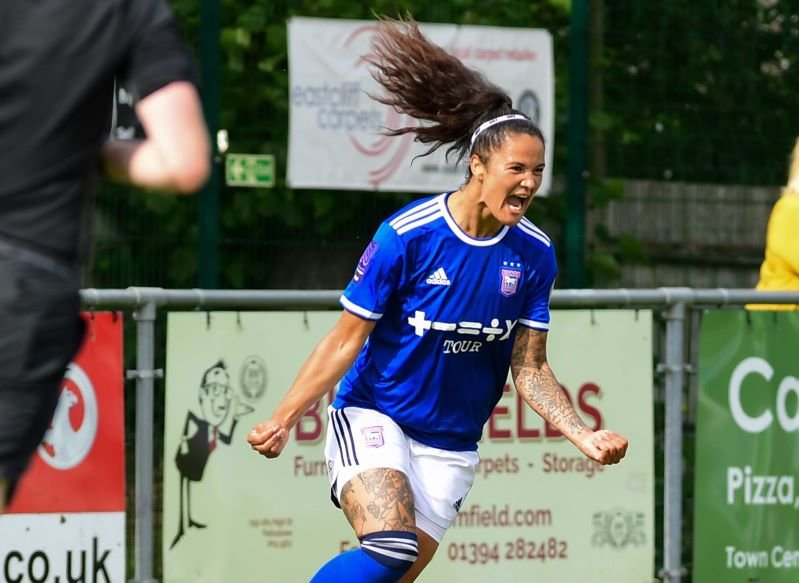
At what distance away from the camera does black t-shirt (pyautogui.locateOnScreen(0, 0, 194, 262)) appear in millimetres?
3086

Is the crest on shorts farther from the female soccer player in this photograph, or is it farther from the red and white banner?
the red and white banner

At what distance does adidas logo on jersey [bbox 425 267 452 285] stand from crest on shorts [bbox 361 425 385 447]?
54 cm

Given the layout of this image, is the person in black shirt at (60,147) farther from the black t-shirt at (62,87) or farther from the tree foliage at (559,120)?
the tree foliage at (559,120)

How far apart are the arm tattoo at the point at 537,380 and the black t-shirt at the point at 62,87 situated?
9.67ft

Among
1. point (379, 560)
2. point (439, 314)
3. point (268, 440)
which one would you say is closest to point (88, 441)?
point (268, 440)

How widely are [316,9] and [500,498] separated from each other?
3387mm

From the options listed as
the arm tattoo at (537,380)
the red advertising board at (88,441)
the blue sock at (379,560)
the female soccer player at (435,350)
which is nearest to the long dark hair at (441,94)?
the female soccer player at (435,350)

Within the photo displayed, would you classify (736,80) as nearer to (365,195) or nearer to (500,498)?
(365,195)

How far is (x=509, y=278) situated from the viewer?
5.89m

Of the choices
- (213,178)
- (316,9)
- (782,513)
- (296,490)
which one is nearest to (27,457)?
(296,490)

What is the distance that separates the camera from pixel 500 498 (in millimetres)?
7090

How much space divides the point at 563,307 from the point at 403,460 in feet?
Result: 5.58

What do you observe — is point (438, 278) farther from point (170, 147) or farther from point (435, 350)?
point (170, 147)

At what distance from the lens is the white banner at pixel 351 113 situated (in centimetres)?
914
